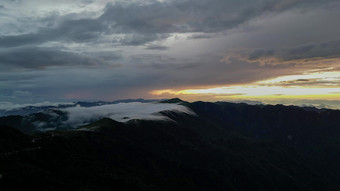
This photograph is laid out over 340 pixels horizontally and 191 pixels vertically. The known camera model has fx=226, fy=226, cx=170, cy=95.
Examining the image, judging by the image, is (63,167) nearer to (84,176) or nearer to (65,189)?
(84,176)

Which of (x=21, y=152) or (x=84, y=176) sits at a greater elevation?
(x=21, y=152)

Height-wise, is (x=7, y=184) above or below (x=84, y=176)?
above

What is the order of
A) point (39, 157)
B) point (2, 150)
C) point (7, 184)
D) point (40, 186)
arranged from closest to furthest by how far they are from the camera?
point (7, 184) < point (40, 186) < point (2, 150) < point (39, 157)

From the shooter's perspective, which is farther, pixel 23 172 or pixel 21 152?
pixel 21 152

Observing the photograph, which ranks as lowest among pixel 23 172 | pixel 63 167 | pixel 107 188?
pixel 107 188

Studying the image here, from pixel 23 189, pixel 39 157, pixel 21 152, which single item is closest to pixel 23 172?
pixel 23 189

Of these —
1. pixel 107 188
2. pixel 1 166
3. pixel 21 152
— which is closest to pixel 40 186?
pixel 1 166

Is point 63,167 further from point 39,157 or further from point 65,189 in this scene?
point 65,189

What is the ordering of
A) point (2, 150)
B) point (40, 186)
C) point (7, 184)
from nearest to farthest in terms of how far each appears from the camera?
point (7, 184) → point (40, 186) → point (2, 150)

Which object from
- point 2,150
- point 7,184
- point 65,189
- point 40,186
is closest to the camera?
point 7,184
